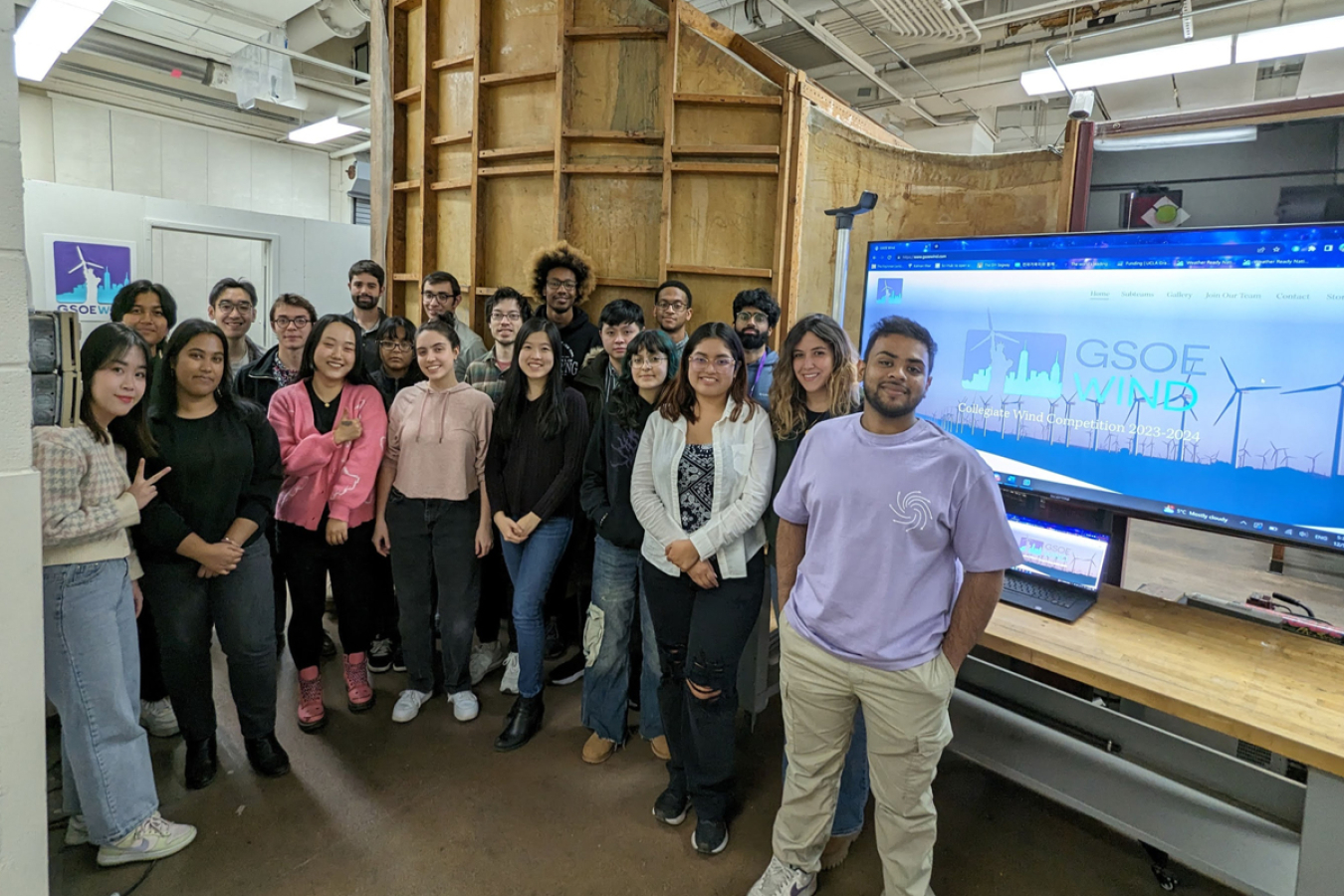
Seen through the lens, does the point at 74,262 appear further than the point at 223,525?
Yes

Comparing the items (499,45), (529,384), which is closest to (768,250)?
(529,384)

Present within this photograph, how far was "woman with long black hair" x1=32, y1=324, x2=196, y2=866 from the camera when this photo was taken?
178 centimetres

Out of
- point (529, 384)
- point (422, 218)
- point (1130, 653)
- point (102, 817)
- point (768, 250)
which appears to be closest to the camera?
point (1130, 653)

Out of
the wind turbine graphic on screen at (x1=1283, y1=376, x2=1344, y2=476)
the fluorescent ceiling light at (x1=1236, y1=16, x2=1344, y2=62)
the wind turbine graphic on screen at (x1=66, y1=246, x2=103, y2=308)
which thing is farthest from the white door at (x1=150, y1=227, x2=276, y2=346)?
the fluorescent ceiling light at (x1=1236, y1=16, x2=1344, y2=62)

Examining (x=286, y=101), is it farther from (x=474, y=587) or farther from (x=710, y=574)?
(x=710, y=574)

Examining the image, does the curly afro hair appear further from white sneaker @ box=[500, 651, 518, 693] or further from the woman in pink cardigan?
white sneaker @ box=[500, 651, 518, 693]

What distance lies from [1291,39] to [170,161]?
35.5 ft

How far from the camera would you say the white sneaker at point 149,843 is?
1.99m

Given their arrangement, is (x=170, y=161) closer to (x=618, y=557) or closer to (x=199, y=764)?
(x=199, y=764)

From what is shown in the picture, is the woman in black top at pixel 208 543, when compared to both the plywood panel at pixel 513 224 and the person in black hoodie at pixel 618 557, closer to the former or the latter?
the person in black hoodie at pixel 618 557

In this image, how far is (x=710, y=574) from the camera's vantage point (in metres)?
2.04

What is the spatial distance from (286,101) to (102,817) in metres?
6.63

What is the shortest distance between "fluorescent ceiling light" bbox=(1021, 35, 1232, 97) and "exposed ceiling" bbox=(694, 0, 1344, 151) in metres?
0.37

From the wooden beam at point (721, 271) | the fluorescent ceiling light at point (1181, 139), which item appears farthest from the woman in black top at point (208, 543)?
the fluorescent ceiling light at point (1181, 139)
